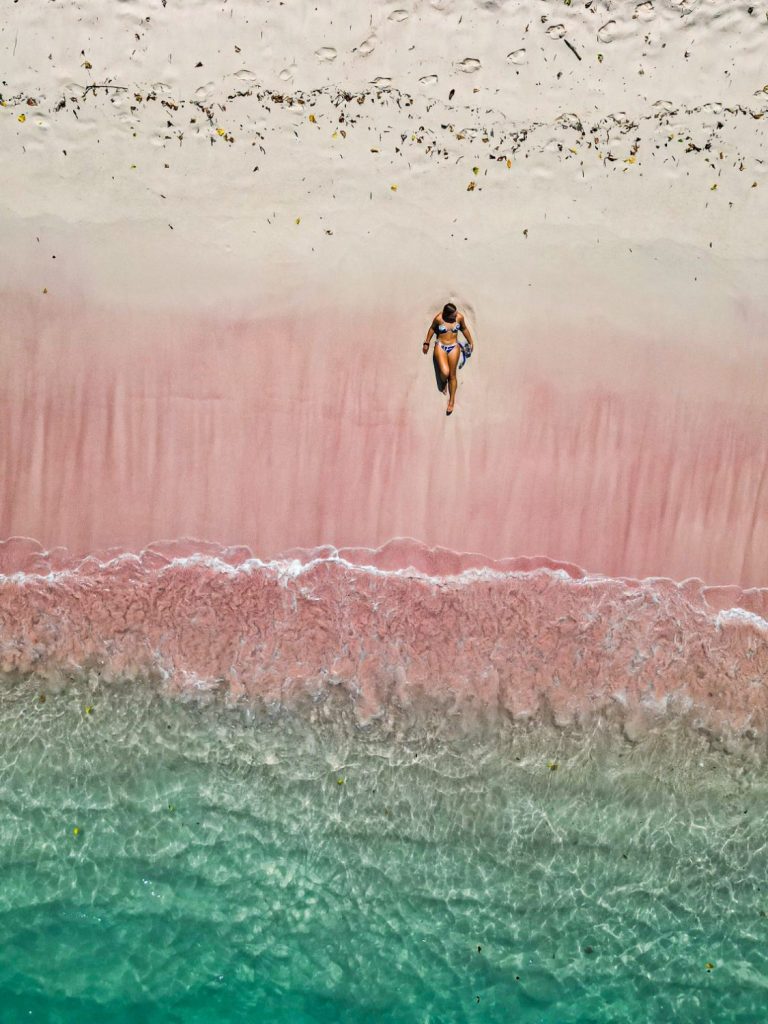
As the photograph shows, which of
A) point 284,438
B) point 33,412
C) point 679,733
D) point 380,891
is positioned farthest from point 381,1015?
point 33,412

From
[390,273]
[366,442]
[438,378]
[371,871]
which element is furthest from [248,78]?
[371,871]

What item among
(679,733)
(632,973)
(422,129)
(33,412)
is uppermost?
(422,129)

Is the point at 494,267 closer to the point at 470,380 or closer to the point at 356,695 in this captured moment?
the point at 470,380

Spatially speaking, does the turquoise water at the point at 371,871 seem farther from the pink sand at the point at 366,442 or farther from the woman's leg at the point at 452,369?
the woman's leg at the point at 452,369

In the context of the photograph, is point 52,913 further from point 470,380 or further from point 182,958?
point 470,380

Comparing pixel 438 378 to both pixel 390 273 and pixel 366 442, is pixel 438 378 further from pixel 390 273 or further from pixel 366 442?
pixel 390 273

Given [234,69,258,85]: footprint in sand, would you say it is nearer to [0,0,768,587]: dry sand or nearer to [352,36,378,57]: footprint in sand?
[0,0,768,587]: dry sand

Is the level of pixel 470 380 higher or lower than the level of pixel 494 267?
lower

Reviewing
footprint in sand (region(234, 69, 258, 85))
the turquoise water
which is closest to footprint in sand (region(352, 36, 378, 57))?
footprint in sand (region(234, 69, 258, 85))
